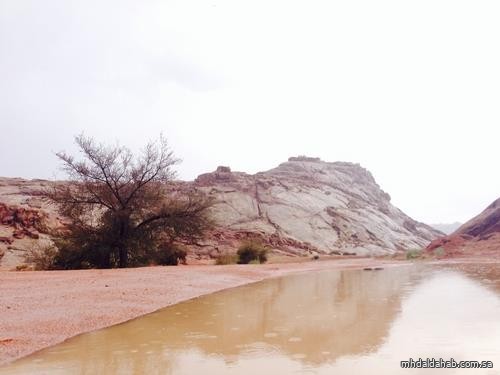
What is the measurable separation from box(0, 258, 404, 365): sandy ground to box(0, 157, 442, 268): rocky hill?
1631 cm

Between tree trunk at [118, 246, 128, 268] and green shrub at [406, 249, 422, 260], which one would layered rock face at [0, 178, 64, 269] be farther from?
green shrub at [406, 249, 422, 260]

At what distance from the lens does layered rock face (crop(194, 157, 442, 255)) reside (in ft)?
146

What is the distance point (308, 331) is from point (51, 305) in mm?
5446

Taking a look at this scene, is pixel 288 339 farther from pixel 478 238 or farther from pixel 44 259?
pixel 478 238

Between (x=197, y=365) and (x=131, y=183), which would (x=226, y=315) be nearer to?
(x=197, y=365)

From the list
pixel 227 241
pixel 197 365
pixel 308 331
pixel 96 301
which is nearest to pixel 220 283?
pixel 96 301

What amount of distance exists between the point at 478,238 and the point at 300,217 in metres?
19.2

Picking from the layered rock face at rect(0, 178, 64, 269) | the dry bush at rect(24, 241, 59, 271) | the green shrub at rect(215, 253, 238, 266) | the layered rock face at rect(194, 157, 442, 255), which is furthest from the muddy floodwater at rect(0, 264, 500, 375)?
the layered rock face at rect(194, 157, 442, 255)

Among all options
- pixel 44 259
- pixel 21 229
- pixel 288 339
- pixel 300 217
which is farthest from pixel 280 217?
pixel 288 339

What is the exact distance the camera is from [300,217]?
49.7 m

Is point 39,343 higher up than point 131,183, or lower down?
lower down

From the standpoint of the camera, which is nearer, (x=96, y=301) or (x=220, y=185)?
(x=96, y=301)

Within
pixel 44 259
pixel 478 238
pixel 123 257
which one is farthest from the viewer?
pixel 478 238

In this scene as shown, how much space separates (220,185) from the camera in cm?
5338
